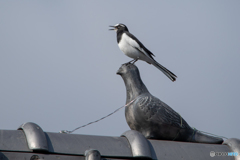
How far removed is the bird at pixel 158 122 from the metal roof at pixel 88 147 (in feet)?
2.32

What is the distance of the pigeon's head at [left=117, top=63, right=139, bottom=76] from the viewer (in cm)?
516

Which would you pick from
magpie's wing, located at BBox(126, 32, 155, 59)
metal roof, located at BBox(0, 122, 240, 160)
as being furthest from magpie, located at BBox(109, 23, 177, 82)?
metal roof, located at BBox(0, 122, 240, 160)

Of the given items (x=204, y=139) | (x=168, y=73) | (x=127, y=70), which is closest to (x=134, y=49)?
(x=168, y=73)

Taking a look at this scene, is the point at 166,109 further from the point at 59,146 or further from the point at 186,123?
the point at 59,146

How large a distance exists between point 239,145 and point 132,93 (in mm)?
1619

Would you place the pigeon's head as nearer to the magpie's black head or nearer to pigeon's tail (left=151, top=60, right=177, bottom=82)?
pigeon's tail (left=151, top=60, right=177, bottom=82)

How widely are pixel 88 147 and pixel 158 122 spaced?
4.66 feet

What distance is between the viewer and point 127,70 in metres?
5.18

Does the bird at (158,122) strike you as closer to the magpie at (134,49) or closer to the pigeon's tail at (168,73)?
the pigeon's tail at (168,73)

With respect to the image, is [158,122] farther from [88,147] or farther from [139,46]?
[139,46]

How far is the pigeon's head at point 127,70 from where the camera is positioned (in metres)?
5.16

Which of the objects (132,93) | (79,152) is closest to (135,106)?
(132,93)

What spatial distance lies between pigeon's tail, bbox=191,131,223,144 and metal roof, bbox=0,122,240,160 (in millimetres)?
632

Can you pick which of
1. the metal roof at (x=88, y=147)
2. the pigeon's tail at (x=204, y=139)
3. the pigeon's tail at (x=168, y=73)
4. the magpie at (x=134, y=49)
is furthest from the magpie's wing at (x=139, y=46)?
the metal roof at (x=88, y=147)
